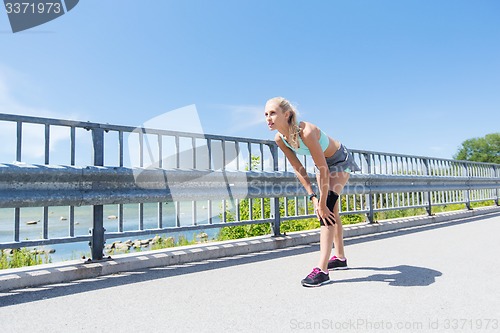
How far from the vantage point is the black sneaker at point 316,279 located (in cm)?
305

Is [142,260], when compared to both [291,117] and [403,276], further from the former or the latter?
[403,276]

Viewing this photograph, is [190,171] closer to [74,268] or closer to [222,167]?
[222,167]

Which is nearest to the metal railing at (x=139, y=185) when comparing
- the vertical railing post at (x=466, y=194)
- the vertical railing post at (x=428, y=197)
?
the vertical railing post at (x=428, y=197)

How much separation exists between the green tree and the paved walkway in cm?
7569

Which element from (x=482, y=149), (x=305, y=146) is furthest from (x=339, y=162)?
(x=482, y=149)

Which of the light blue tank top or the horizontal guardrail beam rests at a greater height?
the light blue tank top

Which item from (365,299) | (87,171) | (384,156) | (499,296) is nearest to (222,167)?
(87,171)

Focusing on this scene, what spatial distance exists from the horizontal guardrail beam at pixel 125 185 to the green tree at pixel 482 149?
2950 inches

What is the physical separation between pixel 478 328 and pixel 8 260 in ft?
16.9

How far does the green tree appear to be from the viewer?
70.1 metres

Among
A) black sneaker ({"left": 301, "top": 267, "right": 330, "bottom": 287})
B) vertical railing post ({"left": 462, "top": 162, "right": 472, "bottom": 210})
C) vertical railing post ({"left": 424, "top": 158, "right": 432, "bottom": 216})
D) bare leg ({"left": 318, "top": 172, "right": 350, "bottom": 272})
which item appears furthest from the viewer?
vertical railing post ({"left": 462, "top": 162, "right": 472, "bottom": 210})

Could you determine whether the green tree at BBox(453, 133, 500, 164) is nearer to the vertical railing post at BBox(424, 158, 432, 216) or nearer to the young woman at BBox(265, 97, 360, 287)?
the vertical railing post at BBox(424, 158, 432, 216)

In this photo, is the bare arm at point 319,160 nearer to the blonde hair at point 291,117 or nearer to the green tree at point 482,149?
the blonde hair at point 291,117

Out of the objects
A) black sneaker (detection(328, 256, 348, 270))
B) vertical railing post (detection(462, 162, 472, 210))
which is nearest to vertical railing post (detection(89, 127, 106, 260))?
black sneaker (detection(328, 256, 348, 270))
